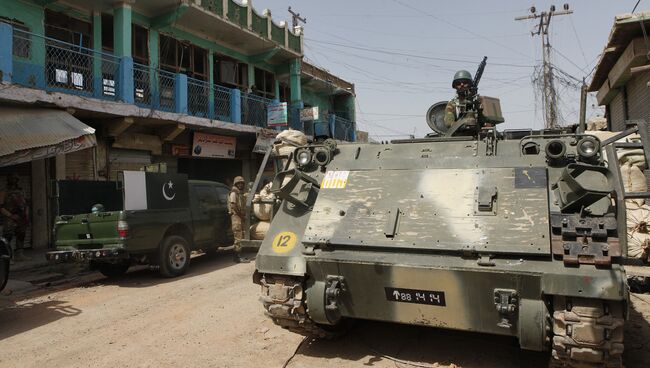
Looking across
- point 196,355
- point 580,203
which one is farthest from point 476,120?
point 196,355

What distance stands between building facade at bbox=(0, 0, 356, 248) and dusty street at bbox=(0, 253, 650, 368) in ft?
10.2

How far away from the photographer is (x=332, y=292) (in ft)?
13.1

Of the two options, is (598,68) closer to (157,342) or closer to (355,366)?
(355,366)

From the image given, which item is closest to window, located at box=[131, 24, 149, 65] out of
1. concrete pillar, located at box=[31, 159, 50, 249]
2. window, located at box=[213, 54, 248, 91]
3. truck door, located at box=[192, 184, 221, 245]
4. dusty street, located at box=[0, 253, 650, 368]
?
window, located at box=[213, 54, 248, 91]

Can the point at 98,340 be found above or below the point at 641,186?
below

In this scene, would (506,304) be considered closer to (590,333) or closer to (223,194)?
(590,333)

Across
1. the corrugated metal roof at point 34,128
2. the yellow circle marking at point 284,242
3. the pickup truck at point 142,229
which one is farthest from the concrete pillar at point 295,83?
the yellow circle marking at point 284,242

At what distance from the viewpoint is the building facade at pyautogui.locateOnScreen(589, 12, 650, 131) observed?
8472 millimetres

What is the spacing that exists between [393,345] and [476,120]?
315cm

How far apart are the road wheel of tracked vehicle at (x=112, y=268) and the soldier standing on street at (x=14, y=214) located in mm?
2314

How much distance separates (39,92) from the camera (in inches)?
391

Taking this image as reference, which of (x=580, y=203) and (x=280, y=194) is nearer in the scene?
(x=580, y=203)

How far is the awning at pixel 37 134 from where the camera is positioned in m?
8.83

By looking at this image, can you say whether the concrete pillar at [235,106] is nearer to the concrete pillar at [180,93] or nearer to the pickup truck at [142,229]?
the concrete pillar at [180,93]
